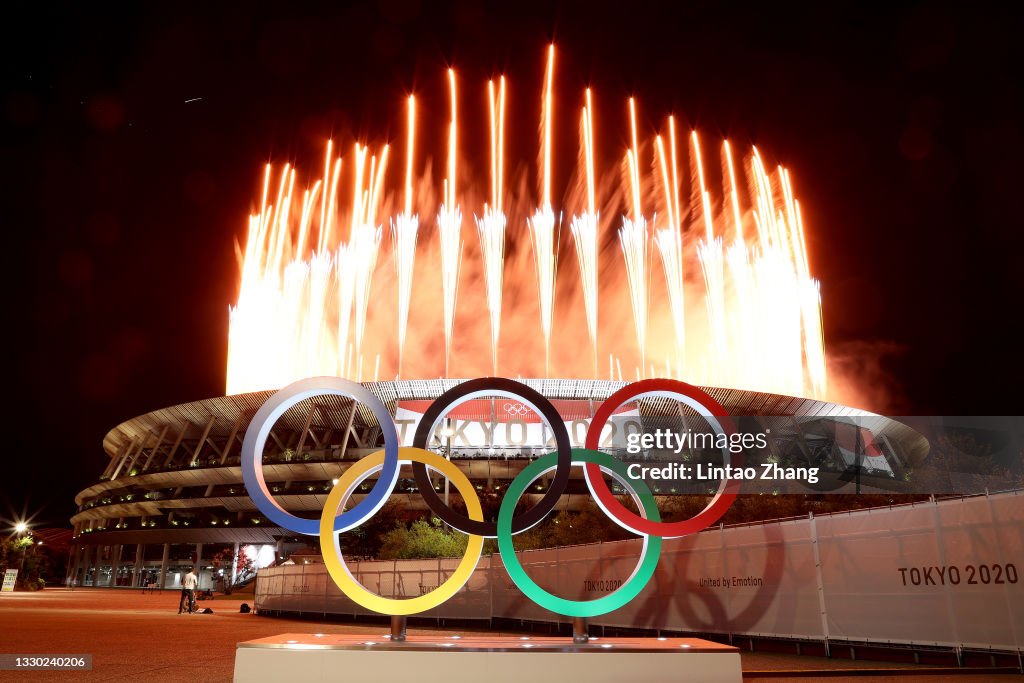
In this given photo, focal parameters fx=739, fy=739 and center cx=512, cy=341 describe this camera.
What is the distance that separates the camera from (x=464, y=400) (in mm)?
13500

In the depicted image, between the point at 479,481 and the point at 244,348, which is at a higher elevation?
the point at 244,348

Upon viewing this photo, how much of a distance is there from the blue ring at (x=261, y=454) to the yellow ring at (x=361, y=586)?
0.25m

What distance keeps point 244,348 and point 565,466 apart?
51994mm

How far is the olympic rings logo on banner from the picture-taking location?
498 inches

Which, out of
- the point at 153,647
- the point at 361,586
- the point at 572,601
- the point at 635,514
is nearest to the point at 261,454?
the point at 361,586

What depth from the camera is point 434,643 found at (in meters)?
11.4

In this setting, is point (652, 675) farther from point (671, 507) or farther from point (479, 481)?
point (479, 481)

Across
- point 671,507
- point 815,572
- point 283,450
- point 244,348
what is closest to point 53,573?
point 283,450

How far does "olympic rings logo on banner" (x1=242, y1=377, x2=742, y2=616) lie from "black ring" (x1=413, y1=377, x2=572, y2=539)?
0.02 m

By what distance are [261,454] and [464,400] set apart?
12.4 ft

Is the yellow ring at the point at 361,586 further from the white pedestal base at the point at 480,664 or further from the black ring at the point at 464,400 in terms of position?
the white pedestal base at the point at 480,664

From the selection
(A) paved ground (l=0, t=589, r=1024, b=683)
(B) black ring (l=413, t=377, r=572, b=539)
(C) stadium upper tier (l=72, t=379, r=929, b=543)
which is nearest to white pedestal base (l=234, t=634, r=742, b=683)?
(A) paved ground (l=0, t=589, r=1024, b=683)

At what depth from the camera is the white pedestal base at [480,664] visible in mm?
10828

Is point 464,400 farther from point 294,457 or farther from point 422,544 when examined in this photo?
point 294,457
